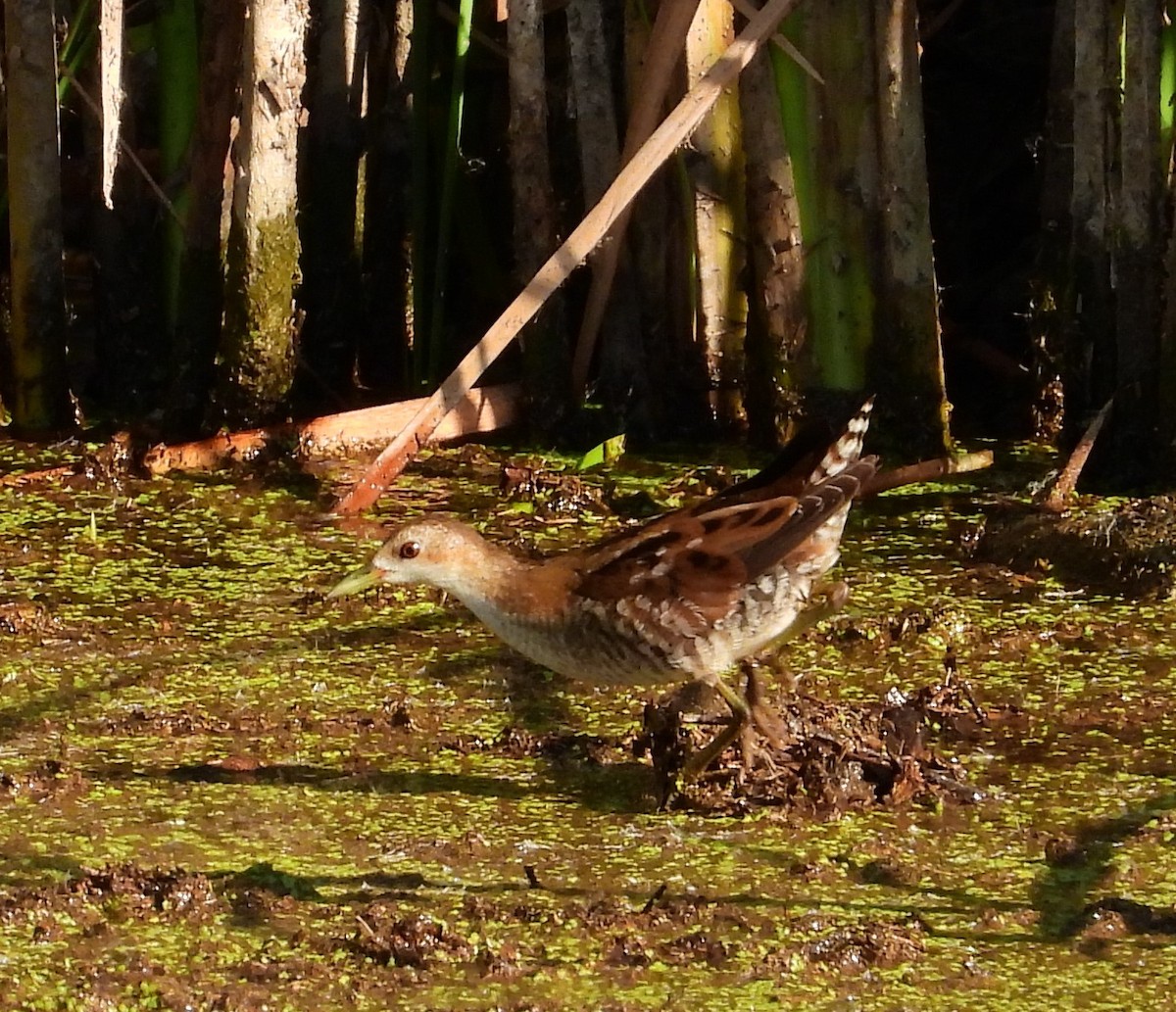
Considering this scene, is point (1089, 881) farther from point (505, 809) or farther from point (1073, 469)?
point (1073, 469)

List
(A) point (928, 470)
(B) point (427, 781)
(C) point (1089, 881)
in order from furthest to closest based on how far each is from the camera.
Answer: (A) point (928, 470) → (B) point (427, 781) → (C) point (1089, 881)

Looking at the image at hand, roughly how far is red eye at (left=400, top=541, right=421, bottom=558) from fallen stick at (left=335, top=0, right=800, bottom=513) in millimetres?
539

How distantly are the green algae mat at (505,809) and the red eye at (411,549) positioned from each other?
0.31 m

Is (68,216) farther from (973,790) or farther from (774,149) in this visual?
(973,790)

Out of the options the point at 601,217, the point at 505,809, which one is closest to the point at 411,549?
the point at 505,809

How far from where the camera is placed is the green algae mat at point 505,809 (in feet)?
10.1

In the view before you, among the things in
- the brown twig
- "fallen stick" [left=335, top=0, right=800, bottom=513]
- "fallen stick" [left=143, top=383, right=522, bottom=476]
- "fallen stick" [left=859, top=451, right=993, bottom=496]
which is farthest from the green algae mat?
"fallen stick" [left=335, top=0, right=800, bottom=513]

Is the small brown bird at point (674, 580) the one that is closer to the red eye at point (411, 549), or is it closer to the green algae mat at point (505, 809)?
the red eye at point (411, 549)

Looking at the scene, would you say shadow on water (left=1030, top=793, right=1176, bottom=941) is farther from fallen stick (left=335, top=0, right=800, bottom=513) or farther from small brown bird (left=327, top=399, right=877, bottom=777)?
fallen stick (left=335, top=0, right=800, bottom=513)

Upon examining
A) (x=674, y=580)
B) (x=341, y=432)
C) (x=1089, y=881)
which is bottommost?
(x=1089, y=881)

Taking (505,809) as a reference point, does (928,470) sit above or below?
above

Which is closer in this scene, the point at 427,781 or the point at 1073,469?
the point at 427,781

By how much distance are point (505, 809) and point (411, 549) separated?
580 mm

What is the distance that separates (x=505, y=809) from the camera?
3.67 meters
